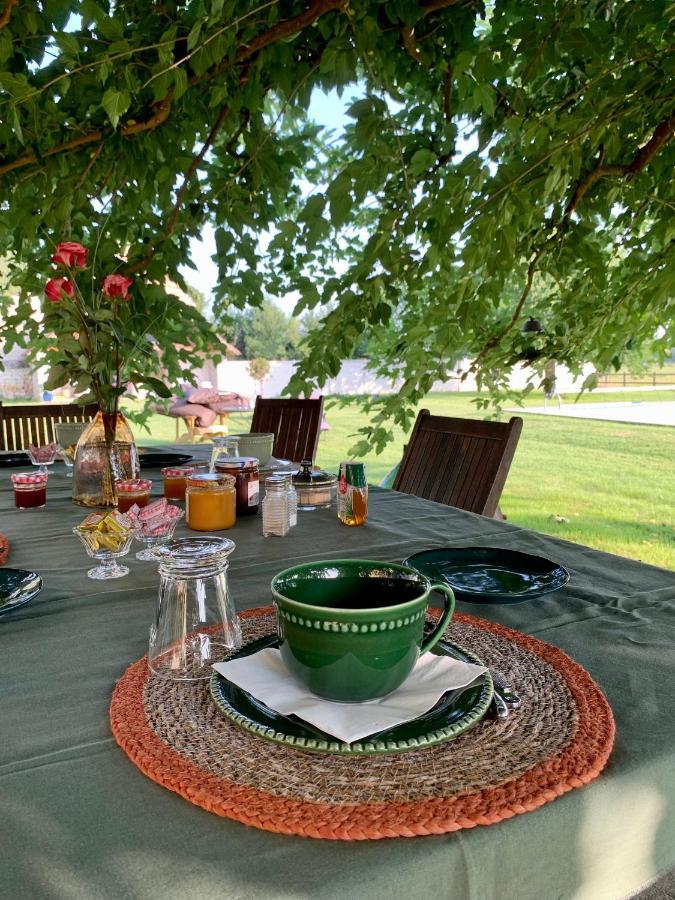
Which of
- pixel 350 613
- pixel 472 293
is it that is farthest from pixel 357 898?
pixel 472 293

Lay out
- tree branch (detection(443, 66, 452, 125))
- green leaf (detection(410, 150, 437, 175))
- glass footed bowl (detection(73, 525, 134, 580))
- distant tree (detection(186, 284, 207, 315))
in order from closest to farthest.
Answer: glass footed bowl (detection(73, 525, 134, 580))
green leaf (detection(410, 150, 437, 175))
tree branch (detection(443, 66, 452, 125))
distant tree (detection(186, 284, 207, 315))

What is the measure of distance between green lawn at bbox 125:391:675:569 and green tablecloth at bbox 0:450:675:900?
4.38ft

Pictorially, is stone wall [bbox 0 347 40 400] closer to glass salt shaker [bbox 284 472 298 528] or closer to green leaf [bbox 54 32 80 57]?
green leaf [bbox 54 32 80 57]

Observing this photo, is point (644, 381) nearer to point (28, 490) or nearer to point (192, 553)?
point (28, 490)

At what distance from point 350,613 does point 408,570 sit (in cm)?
11

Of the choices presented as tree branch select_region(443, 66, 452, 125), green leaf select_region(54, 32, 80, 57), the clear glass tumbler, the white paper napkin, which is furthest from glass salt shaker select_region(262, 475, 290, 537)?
tree branch select_region(443, 66, 452, 125)

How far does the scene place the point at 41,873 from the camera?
1.22 feet

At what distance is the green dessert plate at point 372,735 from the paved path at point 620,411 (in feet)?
35.9

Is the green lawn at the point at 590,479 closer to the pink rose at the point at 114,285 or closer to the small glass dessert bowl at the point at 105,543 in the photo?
the pink rose at the point at 114,285

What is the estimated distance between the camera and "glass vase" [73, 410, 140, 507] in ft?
4.81

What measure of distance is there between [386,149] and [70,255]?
129cm

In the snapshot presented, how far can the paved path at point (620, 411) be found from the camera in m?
11.1

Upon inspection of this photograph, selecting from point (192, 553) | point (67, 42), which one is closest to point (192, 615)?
point (192, 553)

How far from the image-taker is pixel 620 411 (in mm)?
12680
